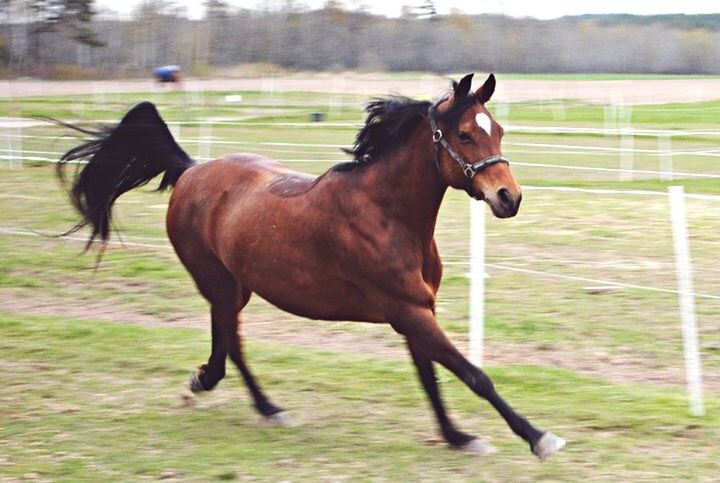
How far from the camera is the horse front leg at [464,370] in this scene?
4684mm

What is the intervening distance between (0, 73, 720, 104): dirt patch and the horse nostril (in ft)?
107

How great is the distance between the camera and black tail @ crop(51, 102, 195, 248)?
6.67 metres

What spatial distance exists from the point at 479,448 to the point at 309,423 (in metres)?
1.07

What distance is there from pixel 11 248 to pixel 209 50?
108 feet

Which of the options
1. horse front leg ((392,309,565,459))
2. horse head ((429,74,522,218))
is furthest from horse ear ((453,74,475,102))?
horse front leg ((392,309,565,459))

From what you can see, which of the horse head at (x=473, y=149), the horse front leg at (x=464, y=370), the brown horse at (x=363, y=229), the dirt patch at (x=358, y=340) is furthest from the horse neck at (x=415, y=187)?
the dirt patch at (x=358, y=340)

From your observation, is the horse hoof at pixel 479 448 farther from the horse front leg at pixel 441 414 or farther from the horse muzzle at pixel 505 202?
the horse muzzle at pixel 505 202

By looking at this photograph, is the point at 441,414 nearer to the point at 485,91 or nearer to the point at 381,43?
the point at 485,91

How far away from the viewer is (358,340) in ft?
25.3

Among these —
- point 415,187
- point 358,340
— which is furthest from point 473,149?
point 358,340

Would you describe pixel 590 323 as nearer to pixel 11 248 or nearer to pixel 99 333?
pixel 99 333

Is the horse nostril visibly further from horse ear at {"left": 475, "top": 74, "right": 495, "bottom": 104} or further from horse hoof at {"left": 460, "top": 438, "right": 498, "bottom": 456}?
horse hoof at {"left": 460, "top": 438, "right": 498, "bottom": 456}

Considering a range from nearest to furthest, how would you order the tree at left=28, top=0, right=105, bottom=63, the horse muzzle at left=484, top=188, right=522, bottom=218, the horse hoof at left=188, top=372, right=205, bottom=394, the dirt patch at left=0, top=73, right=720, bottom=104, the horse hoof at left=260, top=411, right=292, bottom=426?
1. the horse muzzle at left=484, top=188, right=522, bottom=218
2. the horse hoof at left=260, top=411, right=292, bottom=426
3. the horse hoof at left=188, top=372, right=205, bottom=394
4. the tree at left=28, top=0, right=105, bottom=63
5. the dirt patch at left=0, top=73, right=720, bottom=104

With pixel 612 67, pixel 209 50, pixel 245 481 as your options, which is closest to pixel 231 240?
pixel 245 481
